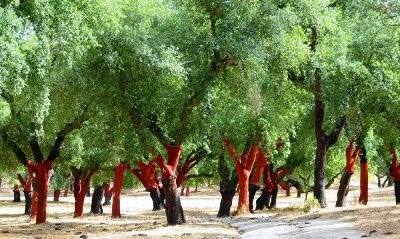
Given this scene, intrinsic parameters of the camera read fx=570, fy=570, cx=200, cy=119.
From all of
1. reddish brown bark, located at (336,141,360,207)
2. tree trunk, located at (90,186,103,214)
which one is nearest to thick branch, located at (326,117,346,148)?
reddish brown bark, located at (336,141,360,207)

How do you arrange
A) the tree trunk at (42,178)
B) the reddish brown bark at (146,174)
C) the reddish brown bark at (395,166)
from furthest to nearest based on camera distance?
the reddish brown bark at (146,174)
the reddish brown bark at (395,166)
the tree trunk at (42,178)

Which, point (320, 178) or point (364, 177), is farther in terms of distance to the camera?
point (364, 177)

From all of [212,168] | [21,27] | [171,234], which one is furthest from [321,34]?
[212,168]

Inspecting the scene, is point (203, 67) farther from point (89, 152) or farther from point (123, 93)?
point (89, 152)

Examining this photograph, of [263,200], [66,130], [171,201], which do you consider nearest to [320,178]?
[171,201]

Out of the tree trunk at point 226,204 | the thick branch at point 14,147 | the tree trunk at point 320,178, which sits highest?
the thick branch at point 14,147

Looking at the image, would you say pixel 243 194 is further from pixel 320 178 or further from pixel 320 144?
pixel 320 144

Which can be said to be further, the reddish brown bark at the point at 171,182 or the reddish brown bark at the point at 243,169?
the reddish brown bark at the point at 243,169

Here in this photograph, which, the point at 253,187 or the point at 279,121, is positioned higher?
the point at 279,121

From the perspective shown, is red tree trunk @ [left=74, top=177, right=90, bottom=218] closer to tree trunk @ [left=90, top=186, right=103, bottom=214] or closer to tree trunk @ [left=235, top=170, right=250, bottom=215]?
tree trunk @ [left=90, top=186, right=103, bottom=214]

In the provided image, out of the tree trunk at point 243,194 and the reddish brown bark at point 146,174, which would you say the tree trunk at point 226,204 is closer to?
the tree trunk at point 243,194

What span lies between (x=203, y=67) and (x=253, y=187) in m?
16.7

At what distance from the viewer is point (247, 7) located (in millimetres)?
19516

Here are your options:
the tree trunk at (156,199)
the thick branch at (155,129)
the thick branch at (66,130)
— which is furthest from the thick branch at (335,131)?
the tree trunk at (156,199)
